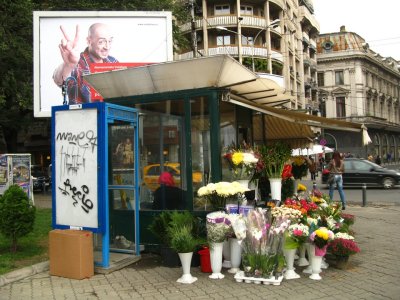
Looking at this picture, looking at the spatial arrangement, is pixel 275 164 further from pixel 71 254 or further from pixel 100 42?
pixel 100 42

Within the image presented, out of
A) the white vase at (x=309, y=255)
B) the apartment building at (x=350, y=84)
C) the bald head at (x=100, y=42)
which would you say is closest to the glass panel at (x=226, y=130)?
the white vase at (x=309, y=255)

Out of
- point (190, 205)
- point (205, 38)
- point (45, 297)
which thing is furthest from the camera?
point (205, 38)

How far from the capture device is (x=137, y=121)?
729cm

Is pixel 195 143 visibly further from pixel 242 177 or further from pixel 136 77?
pixel 136 77

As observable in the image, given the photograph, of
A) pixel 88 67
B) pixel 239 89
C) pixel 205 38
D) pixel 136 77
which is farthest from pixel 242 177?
pixel 205 38

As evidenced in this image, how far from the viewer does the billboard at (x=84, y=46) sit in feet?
40.8

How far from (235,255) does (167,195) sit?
1753mm

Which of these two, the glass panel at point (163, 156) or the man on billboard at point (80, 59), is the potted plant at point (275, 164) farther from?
the man on billboard at point (80, 59)

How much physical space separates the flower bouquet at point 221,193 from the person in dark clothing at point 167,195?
795 mm

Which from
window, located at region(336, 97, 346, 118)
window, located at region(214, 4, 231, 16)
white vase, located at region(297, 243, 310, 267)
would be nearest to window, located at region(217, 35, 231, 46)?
window, located at region(214, 4, 231, 16)

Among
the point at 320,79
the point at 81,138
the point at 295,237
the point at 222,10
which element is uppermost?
the point at 222,10

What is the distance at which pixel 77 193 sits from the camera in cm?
652

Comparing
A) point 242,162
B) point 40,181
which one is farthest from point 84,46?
point 40,181

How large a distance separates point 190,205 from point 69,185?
6.49 feet
